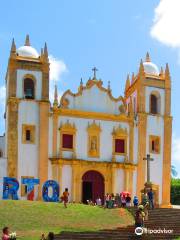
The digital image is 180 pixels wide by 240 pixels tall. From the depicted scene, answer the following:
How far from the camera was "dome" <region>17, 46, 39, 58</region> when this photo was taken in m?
44.7

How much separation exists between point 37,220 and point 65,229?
1.81 metres

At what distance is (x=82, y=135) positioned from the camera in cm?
4388

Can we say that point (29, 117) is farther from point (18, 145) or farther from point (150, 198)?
point (150, 198)

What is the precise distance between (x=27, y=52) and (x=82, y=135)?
7.17m

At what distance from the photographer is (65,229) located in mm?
29547

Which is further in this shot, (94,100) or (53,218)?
(94,100)

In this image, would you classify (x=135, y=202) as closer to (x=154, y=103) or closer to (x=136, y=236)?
(x=136, y=236)

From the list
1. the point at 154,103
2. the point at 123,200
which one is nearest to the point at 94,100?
the point at 154,103

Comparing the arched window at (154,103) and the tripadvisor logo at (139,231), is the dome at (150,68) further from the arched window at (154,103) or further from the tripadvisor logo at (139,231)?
the tripadvisor logo at (139,231)

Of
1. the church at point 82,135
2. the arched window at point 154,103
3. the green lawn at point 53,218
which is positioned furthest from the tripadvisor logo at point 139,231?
the arched window at point 154,103

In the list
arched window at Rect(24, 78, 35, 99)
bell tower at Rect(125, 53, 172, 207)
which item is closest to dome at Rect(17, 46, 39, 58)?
arched window at Rect(24, 78, 35, 99)

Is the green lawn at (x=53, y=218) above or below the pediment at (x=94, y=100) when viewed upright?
below

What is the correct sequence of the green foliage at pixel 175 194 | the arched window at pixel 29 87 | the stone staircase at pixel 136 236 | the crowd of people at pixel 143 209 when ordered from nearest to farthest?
the stone staircase at pixel 136 236, the crowd of people at pixel 143 209, the arched window at pixel 29 87, the green foliage at pixel 175 194

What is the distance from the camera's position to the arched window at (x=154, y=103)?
154ft
